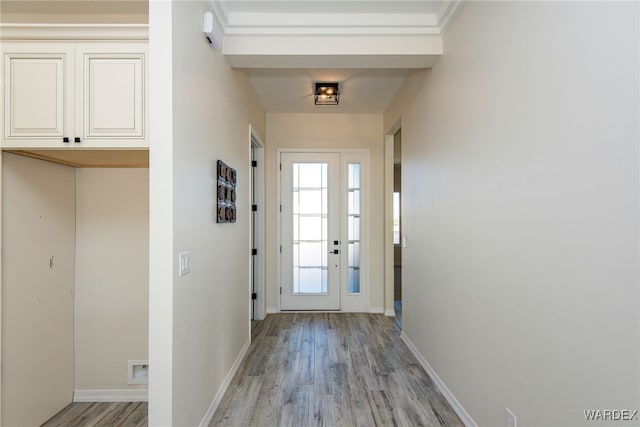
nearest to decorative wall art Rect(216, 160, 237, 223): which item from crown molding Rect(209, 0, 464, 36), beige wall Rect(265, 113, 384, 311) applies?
crown molding Rect(209, 0, 464, 36)

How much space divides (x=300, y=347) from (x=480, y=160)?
2472mm

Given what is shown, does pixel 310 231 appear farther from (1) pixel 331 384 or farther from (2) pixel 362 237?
(1) pixel 331 384

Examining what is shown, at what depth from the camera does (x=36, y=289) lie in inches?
79.8

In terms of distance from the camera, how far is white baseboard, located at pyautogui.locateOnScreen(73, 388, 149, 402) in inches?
92.5

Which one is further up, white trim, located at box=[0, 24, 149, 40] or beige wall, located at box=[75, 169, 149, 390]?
white trim, located at box=[0, 24, 149, 40]

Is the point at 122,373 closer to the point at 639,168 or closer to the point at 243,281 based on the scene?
the point at 243,281

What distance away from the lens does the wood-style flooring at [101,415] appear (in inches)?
83.9

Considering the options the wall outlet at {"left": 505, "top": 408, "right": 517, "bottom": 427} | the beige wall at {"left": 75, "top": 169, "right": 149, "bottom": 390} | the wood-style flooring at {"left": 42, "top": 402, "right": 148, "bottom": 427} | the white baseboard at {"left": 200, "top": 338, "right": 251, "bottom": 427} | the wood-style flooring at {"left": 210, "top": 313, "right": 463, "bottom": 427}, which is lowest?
the wood-style flooring at {"left": 42, "top": 402, "right": 148, "bottom": 427}

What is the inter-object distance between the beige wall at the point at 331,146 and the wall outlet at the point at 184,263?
2751 millimetres

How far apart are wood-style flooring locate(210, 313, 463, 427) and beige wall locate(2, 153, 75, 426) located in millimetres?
1106

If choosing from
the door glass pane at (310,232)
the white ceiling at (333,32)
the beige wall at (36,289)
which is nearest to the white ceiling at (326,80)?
the white ceiling at (333,32)

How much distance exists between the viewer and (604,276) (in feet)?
3.41

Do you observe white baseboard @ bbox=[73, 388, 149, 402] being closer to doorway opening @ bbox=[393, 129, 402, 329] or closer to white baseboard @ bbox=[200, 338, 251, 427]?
white baseboard @ bbox=[200, 338, 251, 427]

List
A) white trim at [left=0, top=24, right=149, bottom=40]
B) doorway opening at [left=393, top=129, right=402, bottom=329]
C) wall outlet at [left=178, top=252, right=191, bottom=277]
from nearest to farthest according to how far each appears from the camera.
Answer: wall outlet at [left=178, top=252, right=191, bottom=277] < white trim at [left=0, top=24, right=149, bottom=40] < doorway opening at [left=393, top=129, right=402, bottom=329]
